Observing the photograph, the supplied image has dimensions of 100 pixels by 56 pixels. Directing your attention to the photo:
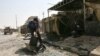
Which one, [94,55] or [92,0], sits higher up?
[92,0]

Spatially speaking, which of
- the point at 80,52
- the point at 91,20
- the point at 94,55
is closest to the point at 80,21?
the point at 91,20

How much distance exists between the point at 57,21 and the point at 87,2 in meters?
6.44

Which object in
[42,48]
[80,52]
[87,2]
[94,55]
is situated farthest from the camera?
[87,2]

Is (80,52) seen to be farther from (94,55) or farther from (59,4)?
(59,4)

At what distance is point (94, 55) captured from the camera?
32.5ft

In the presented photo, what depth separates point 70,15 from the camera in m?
22.9

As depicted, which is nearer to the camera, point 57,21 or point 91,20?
point 91,20

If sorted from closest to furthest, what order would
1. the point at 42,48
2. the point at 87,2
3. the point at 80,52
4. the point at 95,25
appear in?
the point at 80,52, the point at 42,48, the point at 95,25, the point at 87,2

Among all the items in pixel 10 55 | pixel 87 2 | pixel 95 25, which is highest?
pixel 87 2

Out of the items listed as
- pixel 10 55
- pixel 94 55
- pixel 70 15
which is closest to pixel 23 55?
pixel 10 55

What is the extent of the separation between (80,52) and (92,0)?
755 centimetres

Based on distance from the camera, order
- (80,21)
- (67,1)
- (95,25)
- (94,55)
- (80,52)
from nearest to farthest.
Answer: (94,55) < (80,52) < (95,25) < (80,21) < (67,1)

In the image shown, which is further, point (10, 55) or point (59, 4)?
point (59, 4)

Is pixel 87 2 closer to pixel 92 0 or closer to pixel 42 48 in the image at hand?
pixel 92 0
